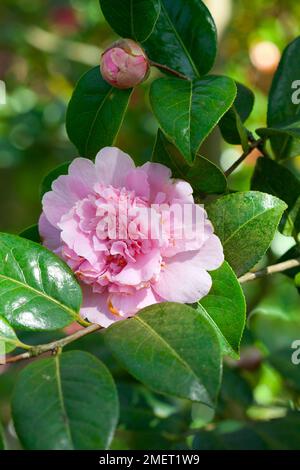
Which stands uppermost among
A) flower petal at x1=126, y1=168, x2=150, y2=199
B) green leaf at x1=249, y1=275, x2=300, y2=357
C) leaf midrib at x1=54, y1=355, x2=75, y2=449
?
flower petal at x1=126, y1=168, x2=150, y2=199

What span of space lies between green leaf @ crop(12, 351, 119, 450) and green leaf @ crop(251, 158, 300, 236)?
14.1 inches

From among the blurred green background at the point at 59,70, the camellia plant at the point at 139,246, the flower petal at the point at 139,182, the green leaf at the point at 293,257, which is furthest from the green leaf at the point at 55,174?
the blurred green background at the point at 59,70

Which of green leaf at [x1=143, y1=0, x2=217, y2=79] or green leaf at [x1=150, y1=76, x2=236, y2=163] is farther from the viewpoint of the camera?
green leaf at [x1=143, y1=0, x2=217, y2=79]

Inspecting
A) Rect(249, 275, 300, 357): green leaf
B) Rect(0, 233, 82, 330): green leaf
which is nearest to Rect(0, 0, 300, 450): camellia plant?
Rect(0, 233, 82, 330): green leaf

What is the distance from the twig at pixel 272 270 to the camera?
2.85 feet

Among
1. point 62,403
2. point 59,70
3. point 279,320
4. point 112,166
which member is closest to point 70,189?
point 112,166

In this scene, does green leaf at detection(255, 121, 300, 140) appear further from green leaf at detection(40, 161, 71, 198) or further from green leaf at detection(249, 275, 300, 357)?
green leaf at detection(249, 275, 300, 357)

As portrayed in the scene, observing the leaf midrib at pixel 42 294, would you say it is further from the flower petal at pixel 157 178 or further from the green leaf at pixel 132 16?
the green leaf at pixel 132 16

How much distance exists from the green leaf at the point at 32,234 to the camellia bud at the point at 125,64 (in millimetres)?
194

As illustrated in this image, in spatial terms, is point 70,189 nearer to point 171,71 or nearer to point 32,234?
point 32,234

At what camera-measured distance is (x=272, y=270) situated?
903 millimetres

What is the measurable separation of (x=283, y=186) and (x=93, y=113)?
0.26 metres

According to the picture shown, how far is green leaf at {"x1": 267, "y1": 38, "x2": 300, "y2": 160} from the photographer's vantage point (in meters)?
0.96

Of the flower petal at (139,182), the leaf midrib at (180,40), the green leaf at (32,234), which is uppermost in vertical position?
the leaf midrib at (180,40)
